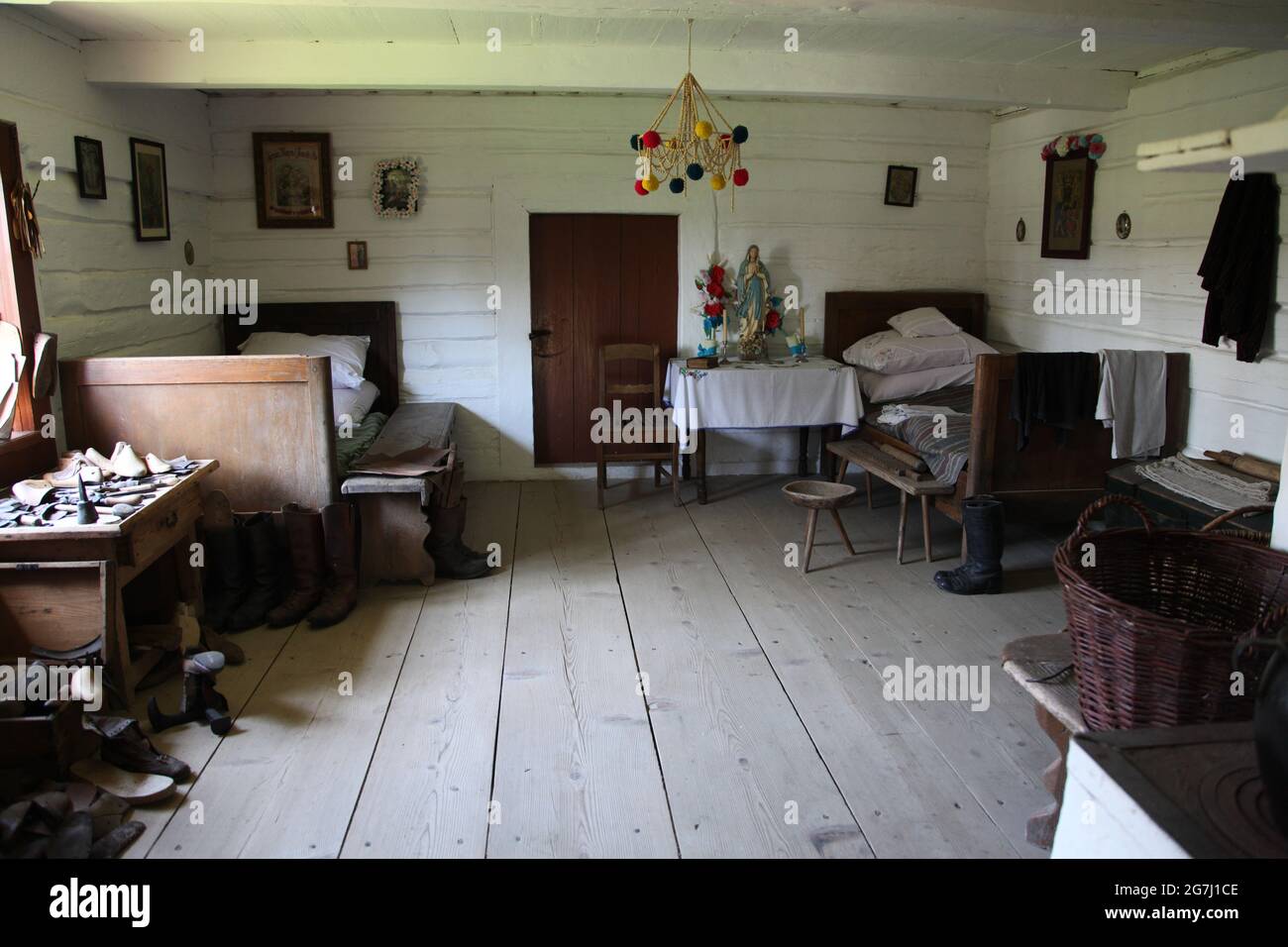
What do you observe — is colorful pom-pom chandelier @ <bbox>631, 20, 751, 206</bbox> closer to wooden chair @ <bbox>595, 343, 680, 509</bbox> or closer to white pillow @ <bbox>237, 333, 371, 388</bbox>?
wooden chair @ <bbox>595, 343, 680, 509</bbox>

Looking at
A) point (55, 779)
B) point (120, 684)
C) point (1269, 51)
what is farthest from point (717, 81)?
point (55, 779)

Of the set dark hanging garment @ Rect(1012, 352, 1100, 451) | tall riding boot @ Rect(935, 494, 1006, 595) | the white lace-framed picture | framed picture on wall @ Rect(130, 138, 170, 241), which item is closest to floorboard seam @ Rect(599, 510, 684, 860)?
tall riding boot @ Rect(935, 494, 1006, 595)

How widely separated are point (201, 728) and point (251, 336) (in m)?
3.50

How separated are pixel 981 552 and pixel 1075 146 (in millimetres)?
2816

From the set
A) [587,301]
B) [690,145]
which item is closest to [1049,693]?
[690,145]

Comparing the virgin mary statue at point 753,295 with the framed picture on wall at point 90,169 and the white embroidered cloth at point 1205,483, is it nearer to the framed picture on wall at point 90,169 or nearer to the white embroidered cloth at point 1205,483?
the white embroidered cloth at point 1205,483

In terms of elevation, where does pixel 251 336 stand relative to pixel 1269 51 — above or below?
below

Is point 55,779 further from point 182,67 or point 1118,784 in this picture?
point 182,67

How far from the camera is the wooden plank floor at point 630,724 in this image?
9.09 feet

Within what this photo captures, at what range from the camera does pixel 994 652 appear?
13.1 ft

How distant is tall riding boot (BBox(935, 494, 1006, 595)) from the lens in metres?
4.64

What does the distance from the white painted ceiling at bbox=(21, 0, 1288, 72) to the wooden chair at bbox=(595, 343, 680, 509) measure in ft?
6.36

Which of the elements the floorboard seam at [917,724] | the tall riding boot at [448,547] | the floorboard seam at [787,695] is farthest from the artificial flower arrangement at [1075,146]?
the tall riding boot at [448,547]

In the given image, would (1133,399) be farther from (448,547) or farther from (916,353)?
(448,547)
